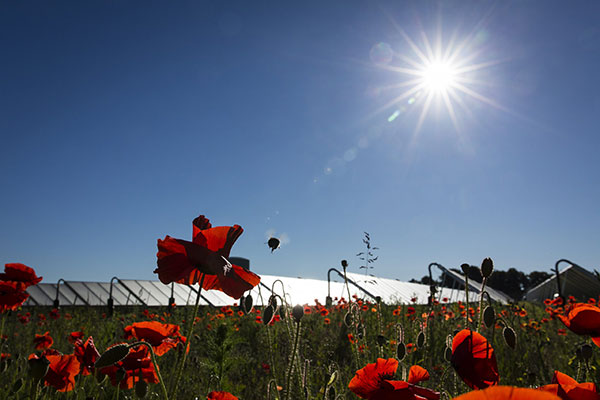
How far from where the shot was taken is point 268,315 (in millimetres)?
1217

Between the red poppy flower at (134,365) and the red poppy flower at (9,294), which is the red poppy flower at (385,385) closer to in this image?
the red poppy flower at (134,365)

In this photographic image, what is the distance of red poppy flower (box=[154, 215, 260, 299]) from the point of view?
2.76 feet

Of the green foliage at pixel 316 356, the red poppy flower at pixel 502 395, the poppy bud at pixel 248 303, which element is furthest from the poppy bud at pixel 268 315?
the red poppy flower at pixel 502 395

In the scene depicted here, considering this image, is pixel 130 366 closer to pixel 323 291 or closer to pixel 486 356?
pixel 486 356

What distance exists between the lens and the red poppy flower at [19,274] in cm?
203

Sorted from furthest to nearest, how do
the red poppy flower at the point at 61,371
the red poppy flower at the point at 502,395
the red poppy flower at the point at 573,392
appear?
the red poppy flower at the point at 61,371, the red poppy flower at the point at 573,392, the red poppy flower at the point at 502,395

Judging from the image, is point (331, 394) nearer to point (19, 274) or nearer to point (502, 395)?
point (502, 395)

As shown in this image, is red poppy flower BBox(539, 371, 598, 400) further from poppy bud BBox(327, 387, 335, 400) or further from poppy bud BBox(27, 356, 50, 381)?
poppy bud BBox(27, 356, 50, 381)

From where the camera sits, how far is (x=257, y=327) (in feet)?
17.5

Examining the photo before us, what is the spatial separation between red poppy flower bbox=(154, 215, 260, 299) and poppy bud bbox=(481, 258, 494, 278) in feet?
1.95

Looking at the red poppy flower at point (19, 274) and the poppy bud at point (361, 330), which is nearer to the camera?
the poppy bud at point (361, 330)

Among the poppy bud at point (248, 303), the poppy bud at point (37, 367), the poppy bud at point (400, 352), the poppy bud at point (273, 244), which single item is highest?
the poppy bud at point (273, 244)

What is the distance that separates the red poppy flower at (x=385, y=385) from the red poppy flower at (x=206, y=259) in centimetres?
31

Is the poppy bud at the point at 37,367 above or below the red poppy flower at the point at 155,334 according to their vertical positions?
below
